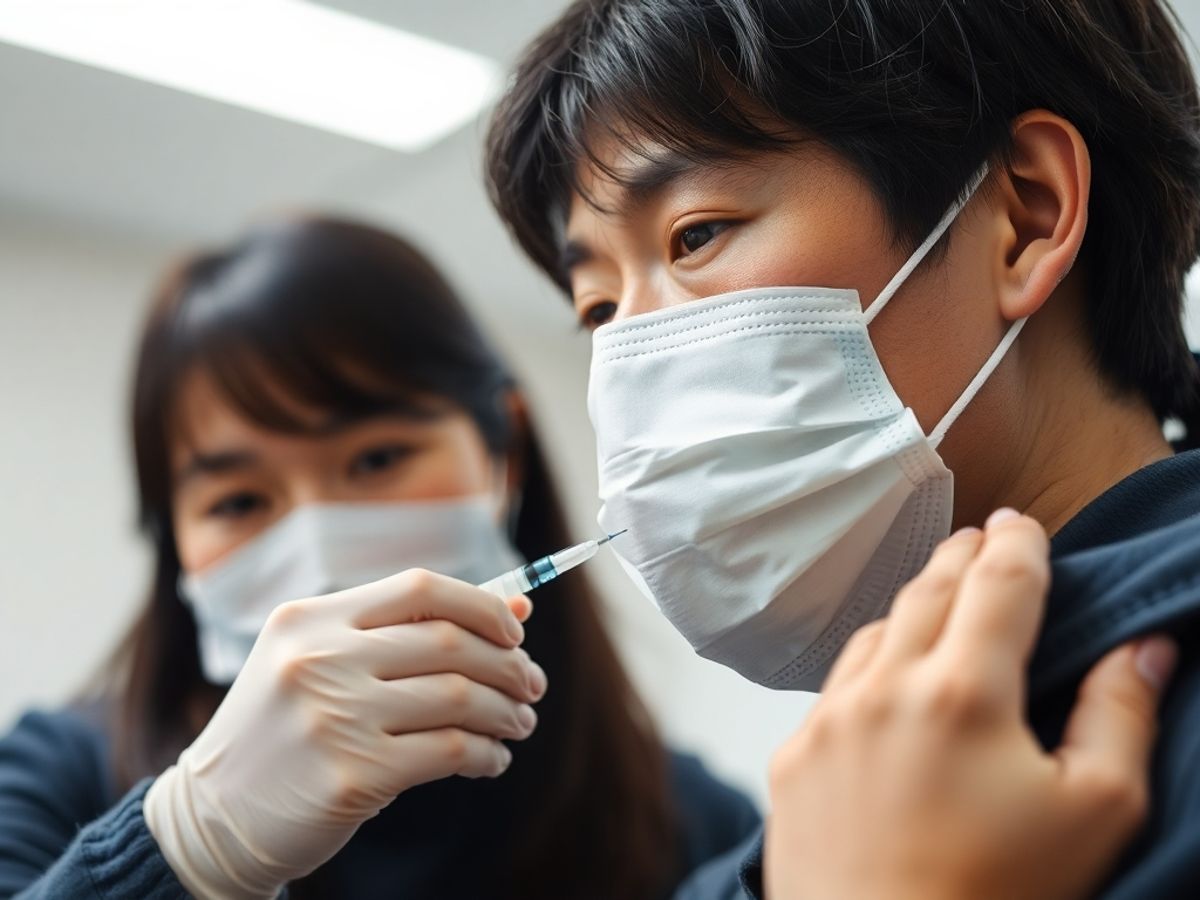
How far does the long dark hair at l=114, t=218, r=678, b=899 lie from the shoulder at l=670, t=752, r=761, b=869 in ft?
0.17

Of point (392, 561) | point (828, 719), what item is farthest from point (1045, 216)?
point (392, 561)

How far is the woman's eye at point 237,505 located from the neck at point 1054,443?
3.54 feet

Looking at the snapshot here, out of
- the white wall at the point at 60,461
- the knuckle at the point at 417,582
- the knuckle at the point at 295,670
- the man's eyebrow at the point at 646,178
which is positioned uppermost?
the white wall at the point at 60,461

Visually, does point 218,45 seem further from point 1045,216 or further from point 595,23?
point 1045,216

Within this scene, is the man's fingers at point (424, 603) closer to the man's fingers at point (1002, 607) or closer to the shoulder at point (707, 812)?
the man's fingers at point (1002, 607)

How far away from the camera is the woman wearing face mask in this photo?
62.9 inches

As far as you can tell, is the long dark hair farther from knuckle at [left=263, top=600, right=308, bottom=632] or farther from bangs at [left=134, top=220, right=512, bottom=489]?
knuckle at [left=263, top=600, right=308, bottom=632]

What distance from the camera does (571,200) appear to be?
3.37ft

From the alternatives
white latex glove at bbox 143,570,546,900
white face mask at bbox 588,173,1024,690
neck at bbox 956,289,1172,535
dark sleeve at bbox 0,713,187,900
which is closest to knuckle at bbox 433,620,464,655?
white latex glove at bbox 143,570,546,900

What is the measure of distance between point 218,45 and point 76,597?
67.0 inches

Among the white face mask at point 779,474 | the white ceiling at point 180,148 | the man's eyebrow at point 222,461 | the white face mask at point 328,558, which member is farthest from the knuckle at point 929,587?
the white ceiling at point 180,148

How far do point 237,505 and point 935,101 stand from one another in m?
1.16

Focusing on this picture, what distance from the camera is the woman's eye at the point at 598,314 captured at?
1.04 m

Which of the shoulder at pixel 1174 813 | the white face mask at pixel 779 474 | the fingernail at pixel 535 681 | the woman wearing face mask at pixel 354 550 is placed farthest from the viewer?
the woman wearing face mask at pixel 354 550
